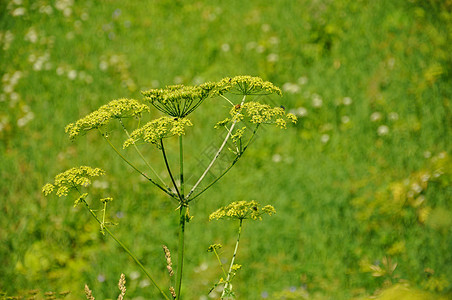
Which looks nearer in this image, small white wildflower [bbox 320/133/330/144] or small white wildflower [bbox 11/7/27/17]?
small white wildflower [bbox 320/133/330/144]

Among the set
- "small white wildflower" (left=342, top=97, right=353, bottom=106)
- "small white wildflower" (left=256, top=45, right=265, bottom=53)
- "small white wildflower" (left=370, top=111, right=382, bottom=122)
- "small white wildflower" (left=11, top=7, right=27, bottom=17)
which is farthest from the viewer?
"small white wildflower" (left=11, top=7, right=27, bottom=17)

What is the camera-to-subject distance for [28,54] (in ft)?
19.6

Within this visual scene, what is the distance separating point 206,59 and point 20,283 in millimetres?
3460

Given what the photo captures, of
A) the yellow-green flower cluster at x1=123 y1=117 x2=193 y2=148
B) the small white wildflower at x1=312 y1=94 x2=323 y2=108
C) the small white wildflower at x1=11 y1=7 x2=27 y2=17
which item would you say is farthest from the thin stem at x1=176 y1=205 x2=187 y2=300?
the small white wildflower at x1=11 y1=7 x2=27 y2=17

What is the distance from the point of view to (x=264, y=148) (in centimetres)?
445

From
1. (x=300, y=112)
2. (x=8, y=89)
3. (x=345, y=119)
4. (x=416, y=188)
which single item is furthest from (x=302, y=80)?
(x=8, y=89)

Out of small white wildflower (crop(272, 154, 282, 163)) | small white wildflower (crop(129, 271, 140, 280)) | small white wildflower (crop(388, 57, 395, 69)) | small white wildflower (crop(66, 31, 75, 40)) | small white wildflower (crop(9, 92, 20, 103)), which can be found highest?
small white wildflower (crop(66, 31, 75, 40))

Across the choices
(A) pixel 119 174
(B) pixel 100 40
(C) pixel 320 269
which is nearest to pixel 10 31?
(B) pixel 100 40

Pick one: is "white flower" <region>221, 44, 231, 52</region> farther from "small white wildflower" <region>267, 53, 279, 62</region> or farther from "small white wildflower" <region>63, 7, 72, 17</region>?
"small white wildflower" <region>63, 7, 72, 17</region>

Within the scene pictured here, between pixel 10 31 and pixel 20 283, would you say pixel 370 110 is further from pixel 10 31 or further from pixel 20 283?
pixel 10 31

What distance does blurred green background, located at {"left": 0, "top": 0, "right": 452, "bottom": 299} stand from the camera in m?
3.32

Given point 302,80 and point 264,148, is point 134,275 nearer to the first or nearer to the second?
point 264,148

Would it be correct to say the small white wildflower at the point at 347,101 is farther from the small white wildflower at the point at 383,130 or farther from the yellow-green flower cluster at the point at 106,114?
the yellow-green flower cluster at the point at 106,114

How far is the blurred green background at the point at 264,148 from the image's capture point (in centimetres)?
332
